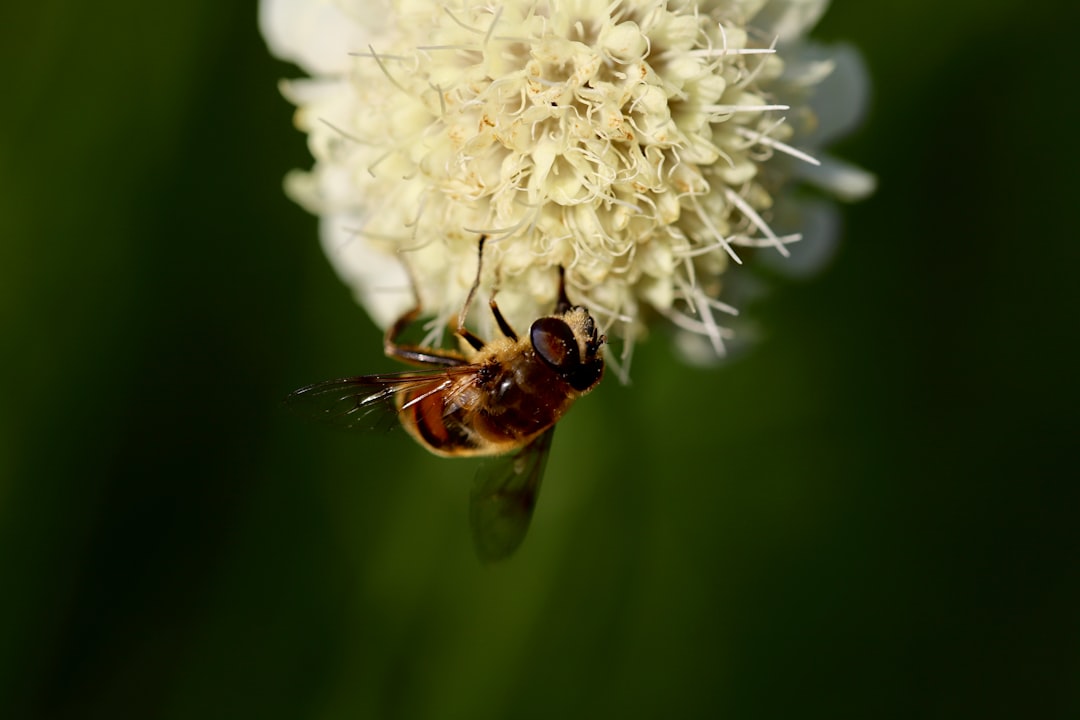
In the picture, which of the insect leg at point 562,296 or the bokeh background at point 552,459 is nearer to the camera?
the insect leg at point 562,296

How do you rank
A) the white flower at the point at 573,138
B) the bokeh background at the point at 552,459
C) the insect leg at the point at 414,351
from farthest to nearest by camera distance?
the bokeh background at the point at 552,459 < the insect leg at the point at 414,351 < the white flower at the point at 573,138

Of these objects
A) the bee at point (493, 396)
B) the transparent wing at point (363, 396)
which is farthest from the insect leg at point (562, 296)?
the transparent wing at point (363, 396)

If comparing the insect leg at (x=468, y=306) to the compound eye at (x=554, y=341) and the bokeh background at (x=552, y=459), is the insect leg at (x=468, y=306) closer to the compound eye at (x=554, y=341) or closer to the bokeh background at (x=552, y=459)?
the compound eye at (x=554, y=341)

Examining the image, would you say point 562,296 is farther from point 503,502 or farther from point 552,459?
point 552,459

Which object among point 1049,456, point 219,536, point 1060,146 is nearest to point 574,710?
point 219,536

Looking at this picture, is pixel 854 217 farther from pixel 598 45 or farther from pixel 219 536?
pixel 219 536

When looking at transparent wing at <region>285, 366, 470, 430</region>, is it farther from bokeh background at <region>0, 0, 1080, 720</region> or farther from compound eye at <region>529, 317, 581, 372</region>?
bokeh background at <region>0, 0, 1080, 720</region>

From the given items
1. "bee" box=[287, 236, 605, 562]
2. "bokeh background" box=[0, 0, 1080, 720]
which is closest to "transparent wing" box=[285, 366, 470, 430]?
"bee" box=[287, 236, 605, 562]
